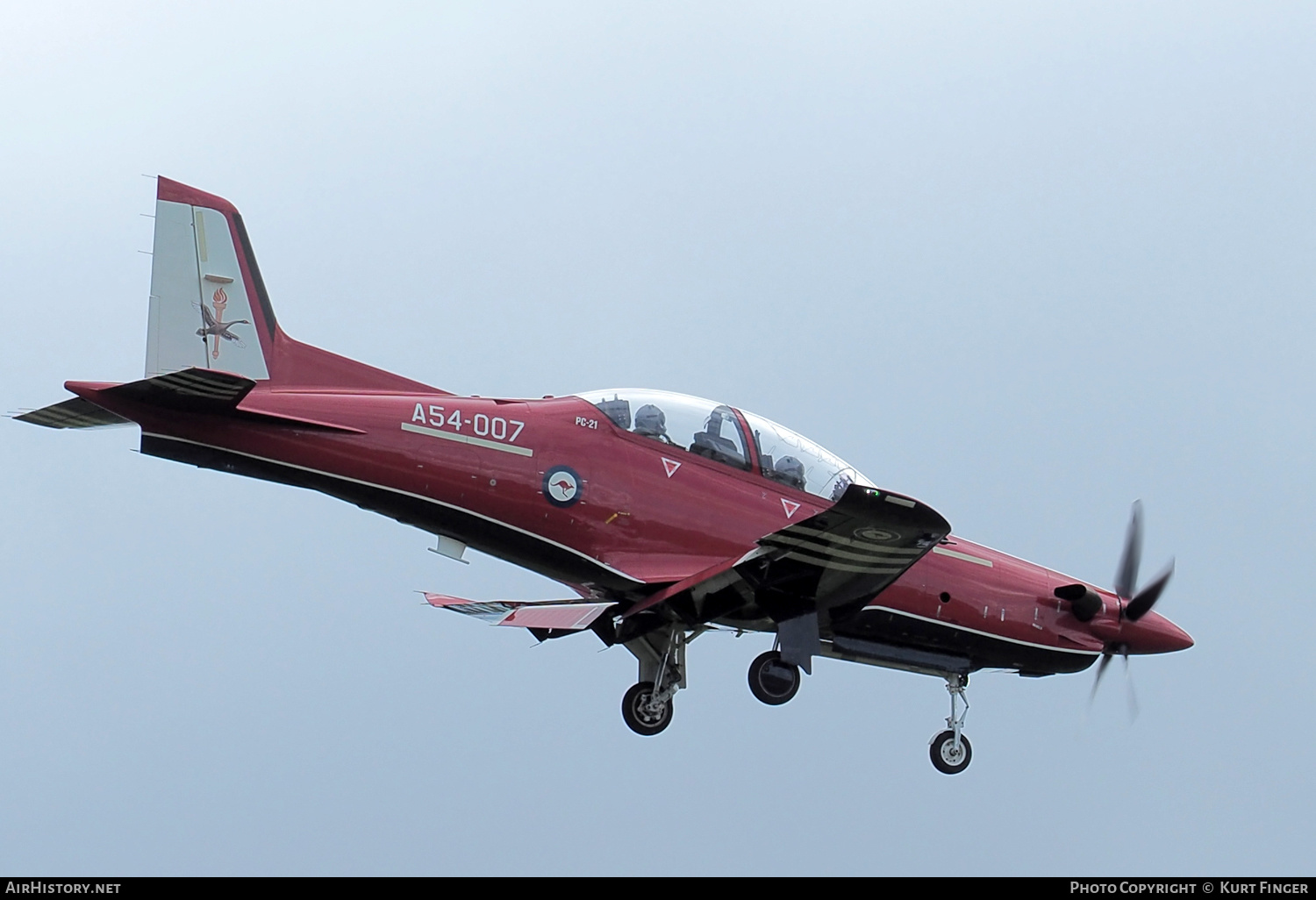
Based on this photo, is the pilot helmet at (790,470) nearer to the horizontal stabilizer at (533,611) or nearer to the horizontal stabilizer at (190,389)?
the horizontal stabilizer at (533,611)

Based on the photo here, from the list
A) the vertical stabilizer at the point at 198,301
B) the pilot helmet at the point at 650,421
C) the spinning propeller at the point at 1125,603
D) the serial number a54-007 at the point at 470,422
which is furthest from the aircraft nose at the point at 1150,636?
the vertical stabilizer at the point at 198,301

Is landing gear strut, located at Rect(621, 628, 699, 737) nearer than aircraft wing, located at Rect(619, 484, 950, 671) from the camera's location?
No

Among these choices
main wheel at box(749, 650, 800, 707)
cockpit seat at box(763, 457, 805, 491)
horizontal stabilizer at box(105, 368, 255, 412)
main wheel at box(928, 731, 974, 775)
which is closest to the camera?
horizontal stabilizer at box(105, 368, 255, 412)

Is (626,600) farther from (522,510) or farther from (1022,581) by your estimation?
(1022,581)

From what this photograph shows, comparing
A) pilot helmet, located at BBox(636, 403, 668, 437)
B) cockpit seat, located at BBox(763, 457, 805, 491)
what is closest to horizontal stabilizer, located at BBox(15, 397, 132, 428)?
pilot helmet, located at BBox(636, 403, 668, 437)

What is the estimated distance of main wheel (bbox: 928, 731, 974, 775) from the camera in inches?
738

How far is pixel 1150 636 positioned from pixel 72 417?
13.5m

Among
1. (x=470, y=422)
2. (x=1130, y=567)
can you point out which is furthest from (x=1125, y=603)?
(x=470, y=422)

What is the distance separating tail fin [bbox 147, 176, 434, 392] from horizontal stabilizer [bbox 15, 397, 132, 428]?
2.07ft

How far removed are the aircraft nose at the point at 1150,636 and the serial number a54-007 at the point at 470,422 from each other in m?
8.80

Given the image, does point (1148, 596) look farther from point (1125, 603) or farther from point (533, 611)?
point (533, 611)

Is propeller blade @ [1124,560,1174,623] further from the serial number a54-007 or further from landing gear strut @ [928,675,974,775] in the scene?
the serial number a54-007

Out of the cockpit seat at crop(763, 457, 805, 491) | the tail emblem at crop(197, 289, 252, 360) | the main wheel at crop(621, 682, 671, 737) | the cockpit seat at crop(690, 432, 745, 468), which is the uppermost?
the tail emblem at crop(197, 289, 252, 360)

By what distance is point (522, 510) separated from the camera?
15883 mm
